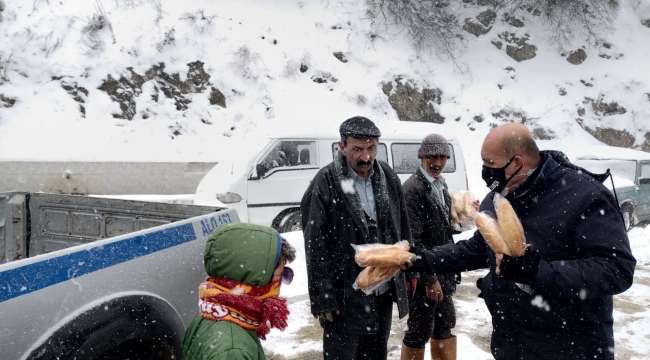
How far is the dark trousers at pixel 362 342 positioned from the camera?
8.68 feet

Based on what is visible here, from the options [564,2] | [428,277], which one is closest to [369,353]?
[428,277]

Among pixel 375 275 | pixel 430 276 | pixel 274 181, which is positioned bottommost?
pixel 430 276

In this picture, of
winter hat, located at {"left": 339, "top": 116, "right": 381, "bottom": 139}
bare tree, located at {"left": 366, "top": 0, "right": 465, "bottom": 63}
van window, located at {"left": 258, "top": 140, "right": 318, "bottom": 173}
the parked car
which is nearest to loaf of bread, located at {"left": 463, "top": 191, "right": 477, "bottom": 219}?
winter hat, located at {"left": 339, "top": 116, "right": 381, "bottom": 139}

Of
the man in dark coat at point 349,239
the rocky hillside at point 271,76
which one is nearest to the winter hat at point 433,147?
the man in dark coat at point 349,239

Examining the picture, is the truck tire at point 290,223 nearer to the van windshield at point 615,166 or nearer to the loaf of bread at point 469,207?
the loaf of bread at point 469,207

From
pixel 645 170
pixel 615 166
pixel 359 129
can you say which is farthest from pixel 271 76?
pixel 359 129

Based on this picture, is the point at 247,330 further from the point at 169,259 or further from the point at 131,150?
the point at 131,150

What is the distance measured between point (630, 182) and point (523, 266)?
10498 millimetres

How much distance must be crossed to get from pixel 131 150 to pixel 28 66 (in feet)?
13.9

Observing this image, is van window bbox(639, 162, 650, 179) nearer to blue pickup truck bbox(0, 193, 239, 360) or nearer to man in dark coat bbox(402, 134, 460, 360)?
man in dark coat bbox(402, 134, 460, 360)

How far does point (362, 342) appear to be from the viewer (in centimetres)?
281

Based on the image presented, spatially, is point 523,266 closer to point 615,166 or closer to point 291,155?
point 291,155

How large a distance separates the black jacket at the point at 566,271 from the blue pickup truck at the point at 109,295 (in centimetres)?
158

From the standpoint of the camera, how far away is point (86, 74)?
13.8m
